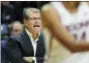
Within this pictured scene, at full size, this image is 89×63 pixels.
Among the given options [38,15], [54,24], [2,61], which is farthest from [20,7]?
[2,61]

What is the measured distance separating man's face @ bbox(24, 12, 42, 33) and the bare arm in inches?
1.6

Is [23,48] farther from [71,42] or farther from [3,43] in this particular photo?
[71,42]

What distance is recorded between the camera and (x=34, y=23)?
6.12 ft

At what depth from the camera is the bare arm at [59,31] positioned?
1828 millimetres

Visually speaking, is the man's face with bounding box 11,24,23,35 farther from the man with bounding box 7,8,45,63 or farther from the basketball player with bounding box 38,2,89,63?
the basketball player with bounding box 38,2,89,63

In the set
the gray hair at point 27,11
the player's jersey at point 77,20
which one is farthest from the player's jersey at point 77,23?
the gray hair at point 27,11

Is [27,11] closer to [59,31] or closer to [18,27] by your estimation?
[18,27]

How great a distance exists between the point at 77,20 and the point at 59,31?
142 millimetres

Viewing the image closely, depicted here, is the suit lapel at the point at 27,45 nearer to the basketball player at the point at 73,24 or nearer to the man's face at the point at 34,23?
the man's face at the point at 34,23

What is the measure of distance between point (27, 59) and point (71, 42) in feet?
0.98

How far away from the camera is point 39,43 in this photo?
1884 mm

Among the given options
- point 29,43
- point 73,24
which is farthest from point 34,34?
point 73,24

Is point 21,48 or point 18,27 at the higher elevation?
point 18,27

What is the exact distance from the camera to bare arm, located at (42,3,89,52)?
72.0 inches
